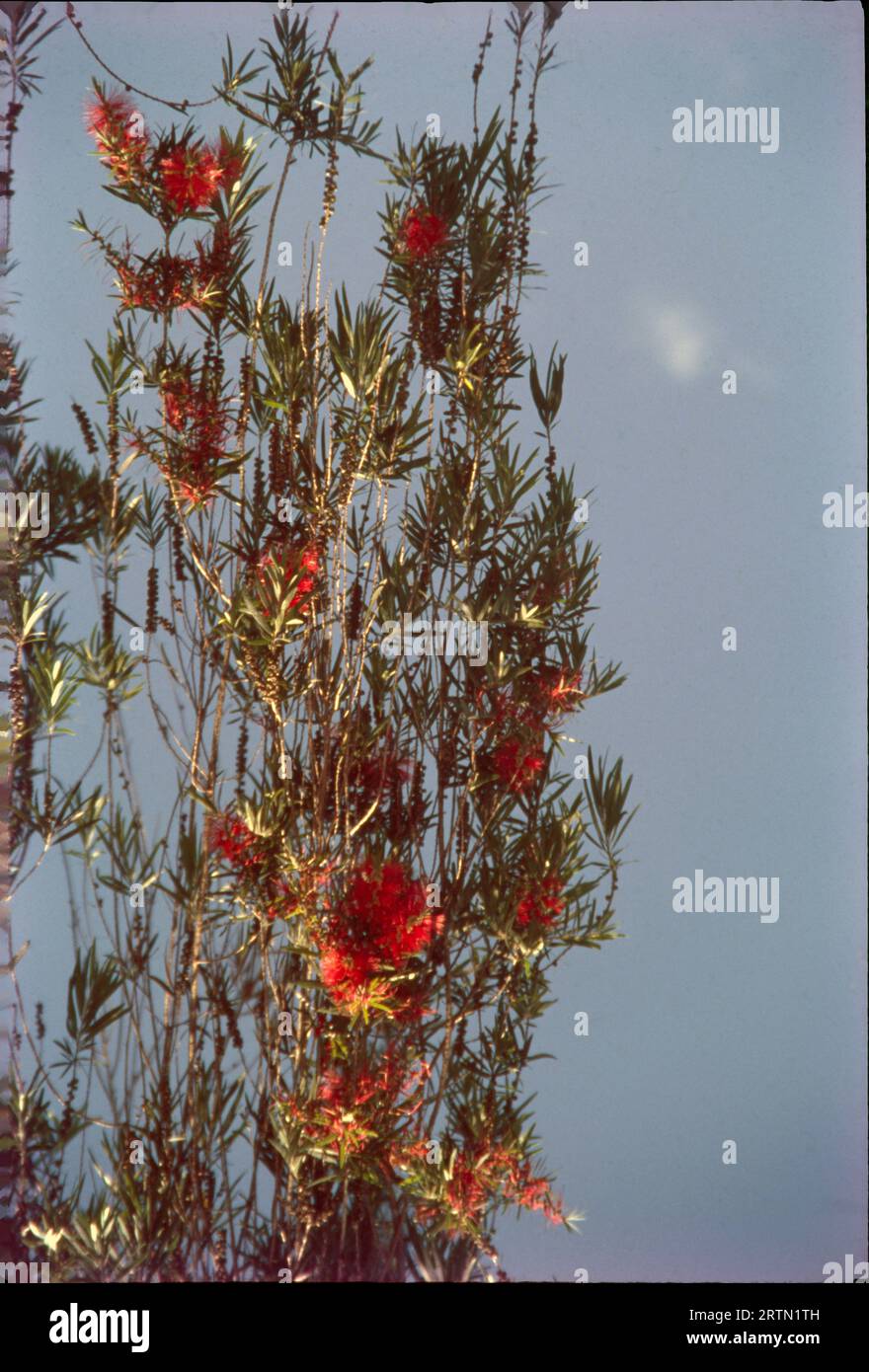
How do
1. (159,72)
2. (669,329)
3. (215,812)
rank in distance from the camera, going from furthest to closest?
(669,329) → (159,72) → (215,812)

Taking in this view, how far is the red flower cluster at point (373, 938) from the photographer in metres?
2.63

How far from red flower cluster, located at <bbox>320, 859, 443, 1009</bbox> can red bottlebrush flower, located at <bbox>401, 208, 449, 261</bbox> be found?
1.21m

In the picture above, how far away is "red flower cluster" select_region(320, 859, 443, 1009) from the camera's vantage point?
263 cm

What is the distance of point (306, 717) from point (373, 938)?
0.48 meters

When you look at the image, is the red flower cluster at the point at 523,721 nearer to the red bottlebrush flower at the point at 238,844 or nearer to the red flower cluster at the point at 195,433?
the red bottlebrush flower at the point at 238,844

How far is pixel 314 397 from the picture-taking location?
2.86 m

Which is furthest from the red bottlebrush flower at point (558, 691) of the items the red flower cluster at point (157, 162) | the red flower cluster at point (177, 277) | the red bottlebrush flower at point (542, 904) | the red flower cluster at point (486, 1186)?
the red flower cluster at point (157, 162)

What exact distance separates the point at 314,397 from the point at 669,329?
1034 mm

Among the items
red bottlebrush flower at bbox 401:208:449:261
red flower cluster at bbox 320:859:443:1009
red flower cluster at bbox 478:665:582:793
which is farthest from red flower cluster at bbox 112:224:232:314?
red flower cluster at bbox 320:859:443:1009

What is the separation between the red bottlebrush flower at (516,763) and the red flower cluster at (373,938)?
1.13ft

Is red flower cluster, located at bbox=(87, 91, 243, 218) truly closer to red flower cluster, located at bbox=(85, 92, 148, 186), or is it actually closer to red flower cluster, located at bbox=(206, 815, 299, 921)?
red flower cluster, located at bbox=(85, 92, 148, 186)
